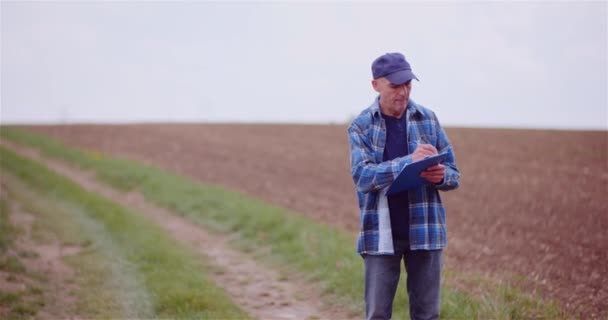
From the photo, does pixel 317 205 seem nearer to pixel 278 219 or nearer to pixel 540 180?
pixel 278 219

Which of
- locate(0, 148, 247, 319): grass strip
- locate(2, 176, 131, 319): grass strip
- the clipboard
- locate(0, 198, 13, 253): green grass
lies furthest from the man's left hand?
locate(0, 198, 13, 253): green grass

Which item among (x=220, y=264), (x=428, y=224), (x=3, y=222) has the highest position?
(x=428, y=224)

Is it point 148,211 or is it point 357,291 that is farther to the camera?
point 148,211

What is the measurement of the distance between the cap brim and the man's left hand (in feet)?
1.94

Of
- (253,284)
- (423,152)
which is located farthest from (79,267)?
(423,152)

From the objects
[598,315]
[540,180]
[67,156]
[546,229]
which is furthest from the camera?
[67,156]

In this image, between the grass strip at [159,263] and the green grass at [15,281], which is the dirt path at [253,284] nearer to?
the grass strip at [159,263]

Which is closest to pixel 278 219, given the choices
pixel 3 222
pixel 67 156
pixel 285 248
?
pixel 285 248

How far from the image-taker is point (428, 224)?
12.3 ft

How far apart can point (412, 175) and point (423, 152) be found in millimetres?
161

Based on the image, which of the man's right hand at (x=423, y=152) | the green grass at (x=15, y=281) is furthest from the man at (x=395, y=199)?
the green grass at (x=15, y=281)

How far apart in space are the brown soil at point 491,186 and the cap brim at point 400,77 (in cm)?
309

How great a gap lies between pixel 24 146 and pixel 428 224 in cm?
2710

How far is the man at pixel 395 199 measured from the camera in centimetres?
370
